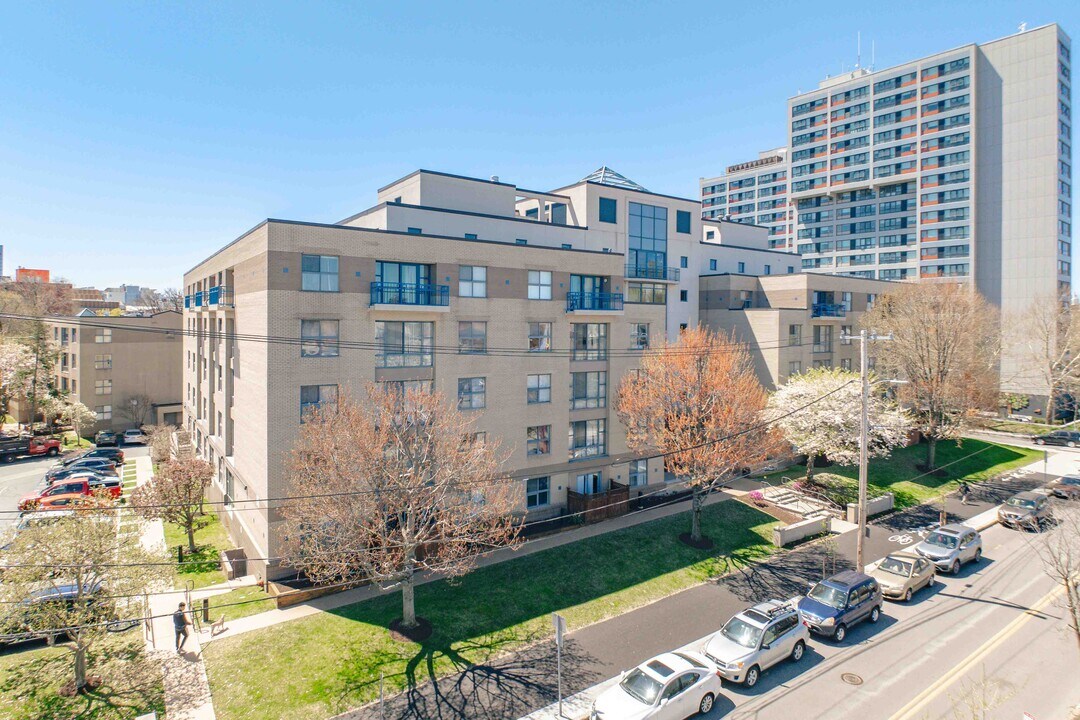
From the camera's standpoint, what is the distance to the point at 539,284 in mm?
31109

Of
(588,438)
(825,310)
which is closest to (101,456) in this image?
(588,438)

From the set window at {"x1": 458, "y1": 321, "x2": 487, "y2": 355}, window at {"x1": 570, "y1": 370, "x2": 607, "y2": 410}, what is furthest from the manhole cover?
window at {"x1": 458, "y1": 321, "x2": 487, "y2": 355}

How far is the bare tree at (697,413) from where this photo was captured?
28016 mm

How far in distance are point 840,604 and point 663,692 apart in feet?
30.8

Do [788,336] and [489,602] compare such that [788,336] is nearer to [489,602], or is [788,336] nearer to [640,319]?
[640,319]

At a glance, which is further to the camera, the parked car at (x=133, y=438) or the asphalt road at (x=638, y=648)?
the parked car at (x=133, y=438)

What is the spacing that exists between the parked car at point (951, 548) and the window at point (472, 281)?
23792mm

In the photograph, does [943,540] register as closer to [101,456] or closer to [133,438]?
[101,456]

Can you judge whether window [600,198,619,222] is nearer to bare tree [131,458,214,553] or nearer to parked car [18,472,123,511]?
bare tree [131,458,214,553]

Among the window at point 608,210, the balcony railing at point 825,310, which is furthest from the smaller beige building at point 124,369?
the balcony railing at point 825,310

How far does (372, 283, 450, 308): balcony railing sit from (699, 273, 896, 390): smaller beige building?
84.8ft

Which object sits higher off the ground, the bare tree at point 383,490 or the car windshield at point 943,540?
the bare tree at point 383,490

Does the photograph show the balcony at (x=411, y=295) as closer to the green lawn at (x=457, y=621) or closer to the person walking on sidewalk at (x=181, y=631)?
the green lawn at (x=457, y=621)

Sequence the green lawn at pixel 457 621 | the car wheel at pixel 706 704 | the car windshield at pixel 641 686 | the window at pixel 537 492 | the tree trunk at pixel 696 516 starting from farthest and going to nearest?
the window at pixel 537 492 → the tree trunk at pixel 696 516 → the green lawn at pixel 457 621 → the car wheel at pixel 706 704 → the car windshield at pixel 641 686
